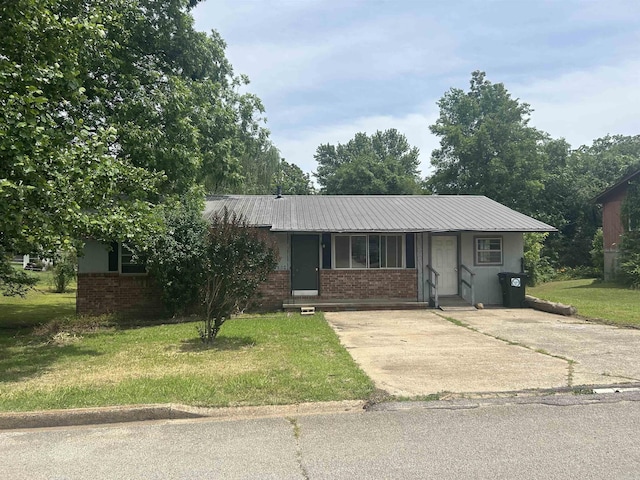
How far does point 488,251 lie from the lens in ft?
53.7

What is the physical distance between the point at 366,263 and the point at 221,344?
Answer: 739 cm

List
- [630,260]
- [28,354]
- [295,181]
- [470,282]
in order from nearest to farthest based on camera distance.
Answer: [28,354], [470,282], [630,260], [295,181]

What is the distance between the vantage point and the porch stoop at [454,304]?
15.1m

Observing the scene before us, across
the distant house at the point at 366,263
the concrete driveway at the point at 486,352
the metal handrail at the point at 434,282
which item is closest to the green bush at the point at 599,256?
the distant house at the point at 366,263

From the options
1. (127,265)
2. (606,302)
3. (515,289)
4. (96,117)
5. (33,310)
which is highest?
(96,117)

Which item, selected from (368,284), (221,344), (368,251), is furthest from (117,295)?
(368,251)

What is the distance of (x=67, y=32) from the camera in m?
8.22

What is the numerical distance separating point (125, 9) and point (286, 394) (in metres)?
12.4

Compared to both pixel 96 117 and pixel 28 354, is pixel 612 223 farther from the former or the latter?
pixel 28 354

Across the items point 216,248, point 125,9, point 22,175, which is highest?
point 125,9

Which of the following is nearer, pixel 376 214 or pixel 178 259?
pixel 178 259

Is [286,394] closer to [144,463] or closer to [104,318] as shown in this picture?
[144,463]

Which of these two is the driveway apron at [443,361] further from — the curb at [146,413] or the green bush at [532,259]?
the green bush at [532,259]

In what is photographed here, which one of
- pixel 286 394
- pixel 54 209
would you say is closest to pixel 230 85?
pixel 54 209
